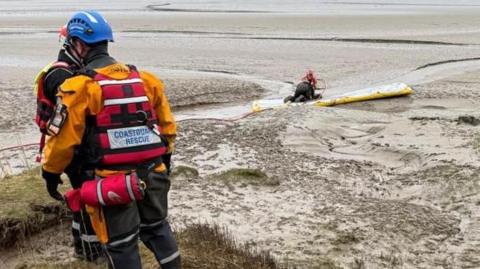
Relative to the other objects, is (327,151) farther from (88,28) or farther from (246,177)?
(88,28)

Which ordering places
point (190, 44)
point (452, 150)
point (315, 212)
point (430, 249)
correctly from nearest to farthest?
point (430, 249), point (315, 212), point (452, 150), point (190, 44)

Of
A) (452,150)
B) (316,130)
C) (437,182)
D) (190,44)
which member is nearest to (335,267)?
(437,182)

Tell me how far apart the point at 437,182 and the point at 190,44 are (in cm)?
1649

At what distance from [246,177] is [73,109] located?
3.45 meters

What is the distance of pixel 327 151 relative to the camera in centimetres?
772

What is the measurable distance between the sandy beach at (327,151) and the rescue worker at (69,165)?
42cm

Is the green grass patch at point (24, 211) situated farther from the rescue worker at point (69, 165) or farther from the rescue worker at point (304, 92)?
the rescue worker at point (304, 92)

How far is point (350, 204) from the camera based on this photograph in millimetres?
5652

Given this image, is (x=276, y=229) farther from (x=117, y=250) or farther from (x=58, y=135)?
(x=58, y=135)

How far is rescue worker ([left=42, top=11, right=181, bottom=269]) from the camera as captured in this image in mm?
3129

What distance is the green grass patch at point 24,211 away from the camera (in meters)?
4.71

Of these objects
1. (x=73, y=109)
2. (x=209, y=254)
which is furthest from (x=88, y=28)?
(x=209, y=254)

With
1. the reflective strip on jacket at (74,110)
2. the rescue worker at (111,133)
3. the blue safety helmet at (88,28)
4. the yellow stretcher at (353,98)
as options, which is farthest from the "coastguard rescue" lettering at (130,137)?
the yellow stretcher at (353,98)

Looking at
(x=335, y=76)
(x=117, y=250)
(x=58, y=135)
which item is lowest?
(x=335, y=76)
